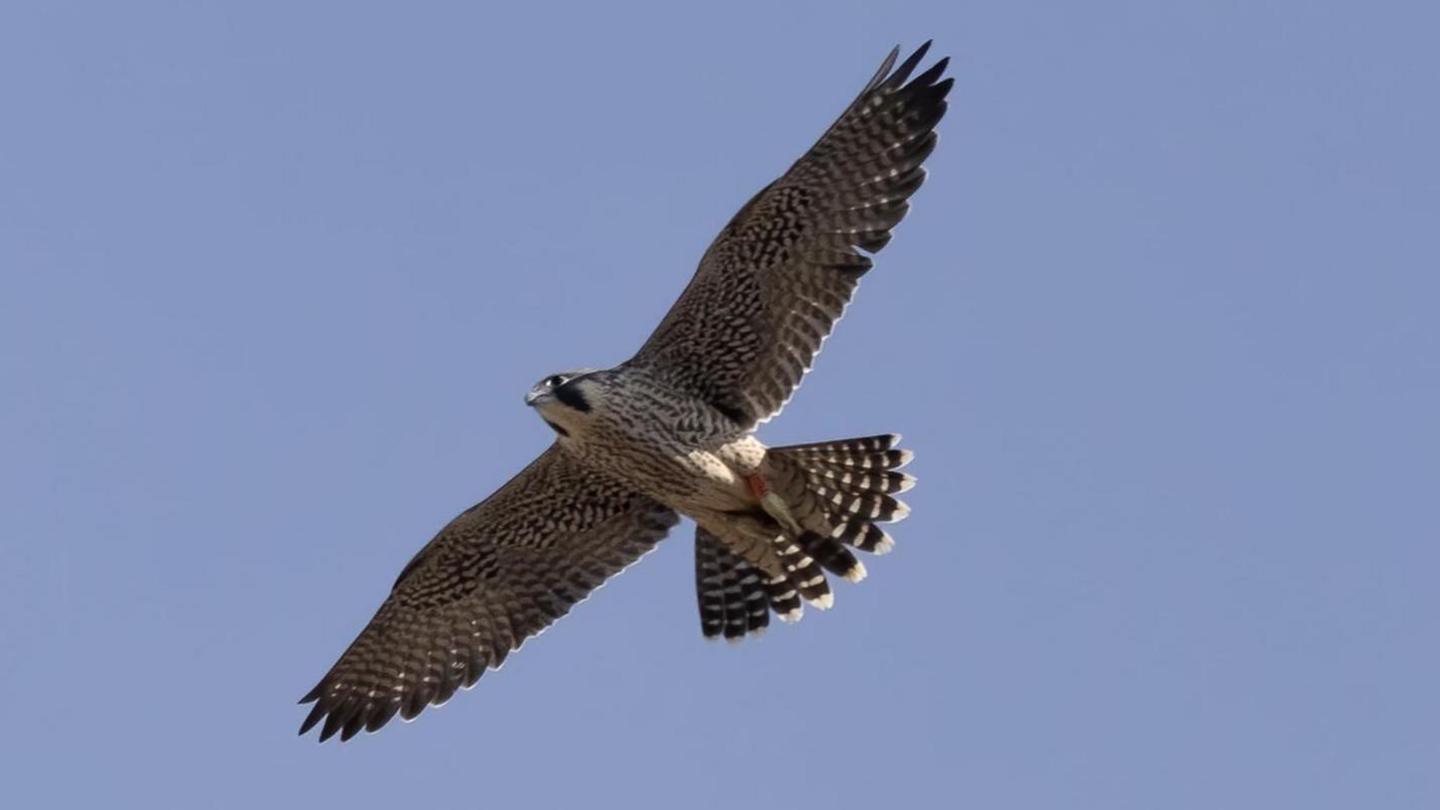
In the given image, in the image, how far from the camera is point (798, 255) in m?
14.8

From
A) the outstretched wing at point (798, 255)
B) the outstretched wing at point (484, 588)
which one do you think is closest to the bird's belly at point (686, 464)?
the outstretched wing at point (798, 255)

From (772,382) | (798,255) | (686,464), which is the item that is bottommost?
(686,464)

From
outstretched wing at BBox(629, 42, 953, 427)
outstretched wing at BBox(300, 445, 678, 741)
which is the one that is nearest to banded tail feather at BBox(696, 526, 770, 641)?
outstretched wing at BBox(300, 445, 678, 741)

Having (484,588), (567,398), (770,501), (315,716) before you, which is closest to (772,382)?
(770,501)

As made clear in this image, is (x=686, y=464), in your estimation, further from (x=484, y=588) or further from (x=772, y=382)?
(x=484, y=588)

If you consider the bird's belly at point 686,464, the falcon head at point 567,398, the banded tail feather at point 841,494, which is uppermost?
the falcon head at point 567,398

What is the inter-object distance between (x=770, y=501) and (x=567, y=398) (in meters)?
1.28

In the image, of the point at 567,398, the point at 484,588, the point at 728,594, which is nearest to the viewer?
the point at 567,398

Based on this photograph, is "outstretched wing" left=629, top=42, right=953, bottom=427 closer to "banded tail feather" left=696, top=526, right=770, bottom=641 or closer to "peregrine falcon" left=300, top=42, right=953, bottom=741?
"peregrine falcon" left=300, top=42, right=953, bottom=741

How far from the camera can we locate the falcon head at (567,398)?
14.4 metres

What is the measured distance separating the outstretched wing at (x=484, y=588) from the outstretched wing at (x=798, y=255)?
1045 millimetres

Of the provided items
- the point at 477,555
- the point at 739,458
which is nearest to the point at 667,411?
the point at 739,458

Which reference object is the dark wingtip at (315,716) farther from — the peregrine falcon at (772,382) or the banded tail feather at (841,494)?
the banded tail feather at (841,494)

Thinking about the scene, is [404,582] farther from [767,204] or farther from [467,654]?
[767,204]
